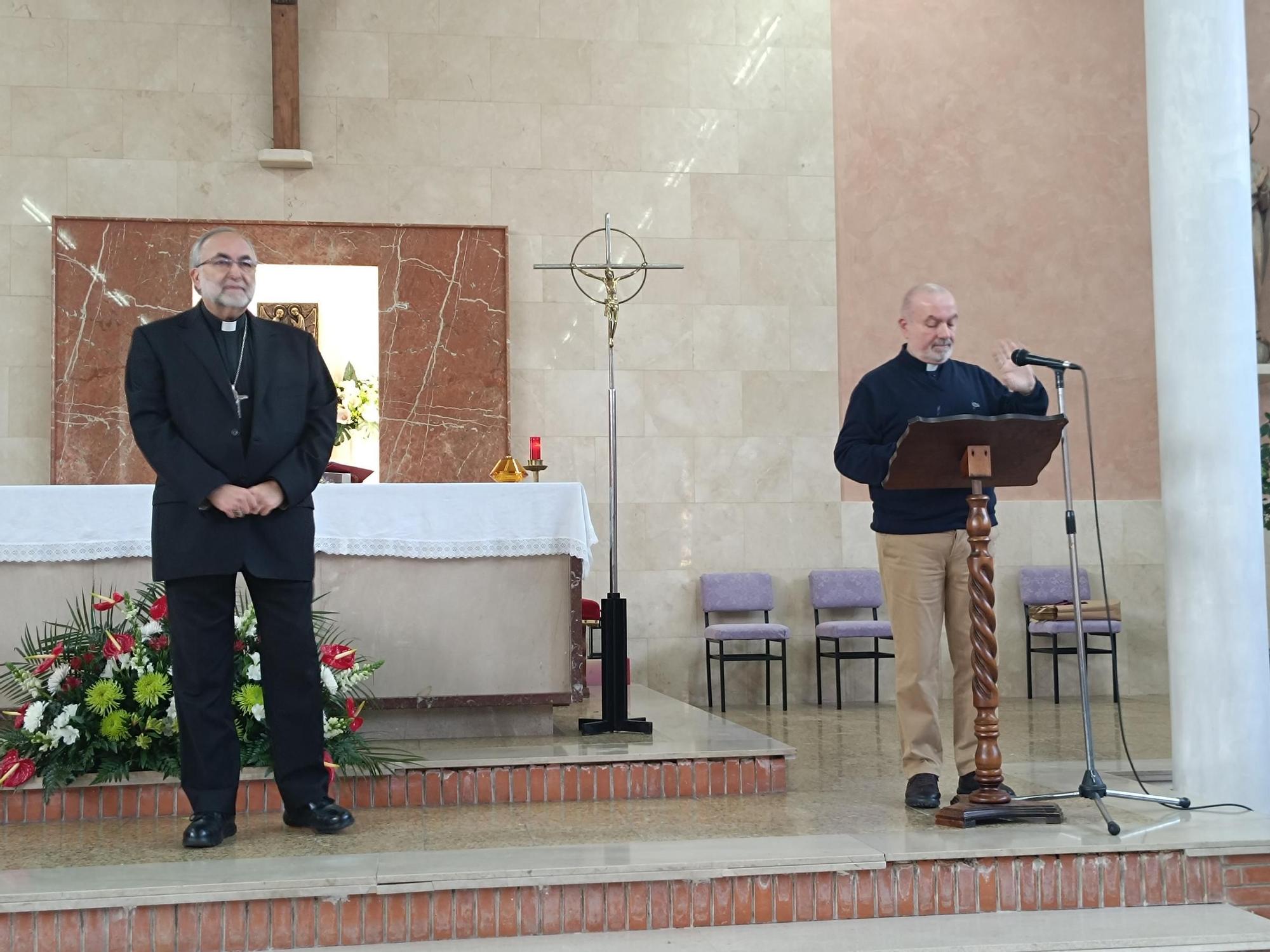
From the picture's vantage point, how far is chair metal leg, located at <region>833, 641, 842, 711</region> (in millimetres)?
7938

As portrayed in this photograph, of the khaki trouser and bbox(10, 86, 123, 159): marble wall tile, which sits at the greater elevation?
bbox(10, 86, 123, 159): marble wall tile

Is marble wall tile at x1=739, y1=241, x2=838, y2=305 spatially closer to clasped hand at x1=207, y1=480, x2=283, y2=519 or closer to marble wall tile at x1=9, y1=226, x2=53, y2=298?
marble wall tile at x1=9, y1=226, x2=53, y2=298

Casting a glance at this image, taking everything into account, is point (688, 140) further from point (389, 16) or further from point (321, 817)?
point (321, 817)

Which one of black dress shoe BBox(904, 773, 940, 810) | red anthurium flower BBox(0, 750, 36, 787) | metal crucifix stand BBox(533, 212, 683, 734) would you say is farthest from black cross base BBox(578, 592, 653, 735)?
red anthurium flower BBox(0, 750, 36, 787)

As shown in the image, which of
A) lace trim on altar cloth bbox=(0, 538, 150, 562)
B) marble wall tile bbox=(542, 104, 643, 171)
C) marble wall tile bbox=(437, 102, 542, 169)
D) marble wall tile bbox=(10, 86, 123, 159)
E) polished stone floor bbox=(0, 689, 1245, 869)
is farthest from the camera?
marble wall tile bbox=(542, 104, 643, 171)

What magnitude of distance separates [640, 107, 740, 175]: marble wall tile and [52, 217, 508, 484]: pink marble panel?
1142mm

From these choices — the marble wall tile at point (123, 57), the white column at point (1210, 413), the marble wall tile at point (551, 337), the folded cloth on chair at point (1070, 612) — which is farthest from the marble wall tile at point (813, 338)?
the white column at point (1210, 413)

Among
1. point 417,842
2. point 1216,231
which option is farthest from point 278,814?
point 1216,231

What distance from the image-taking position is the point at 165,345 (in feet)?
12.7

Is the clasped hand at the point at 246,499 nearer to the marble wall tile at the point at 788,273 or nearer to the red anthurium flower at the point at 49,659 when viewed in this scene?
the red anthurium flower at the point at 49,659

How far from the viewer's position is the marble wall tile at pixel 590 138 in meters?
8.47

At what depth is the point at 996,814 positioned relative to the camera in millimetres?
3883

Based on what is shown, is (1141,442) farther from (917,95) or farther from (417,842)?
(417,842)

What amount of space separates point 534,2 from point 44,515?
16.4 ft
